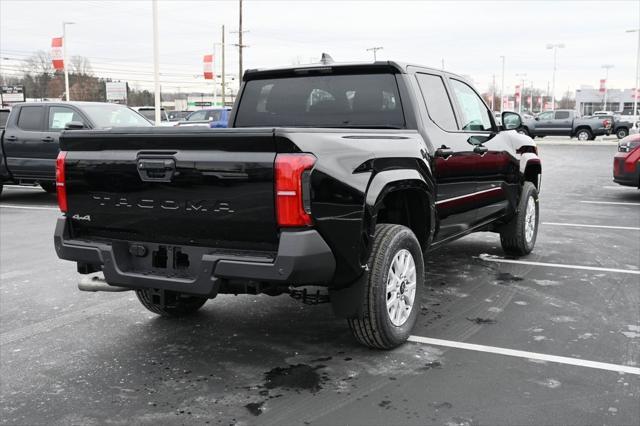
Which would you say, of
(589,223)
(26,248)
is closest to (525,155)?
(589,223)

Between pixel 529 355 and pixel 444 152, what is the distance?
1.67m

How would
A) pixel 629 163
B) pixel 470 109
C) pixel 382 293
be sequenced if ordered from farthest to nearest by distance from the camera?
1. pixel 629 163
2. pixel 470 109
3. pixel 382 293

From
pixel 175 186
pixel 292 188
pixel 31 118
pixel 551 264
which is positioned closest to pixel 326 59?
pixel 175 186

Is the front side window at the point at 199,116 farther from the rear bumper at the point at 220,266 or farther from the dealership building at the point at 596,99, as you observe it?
the dealership building at the point at 596,99

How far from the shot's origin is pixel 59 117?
1198 centimetres

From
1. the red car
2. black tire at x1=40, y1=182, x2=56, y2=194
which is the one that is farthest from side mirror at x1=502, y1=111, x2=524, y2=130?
black tire at x1=40, y1=182, x2=56, y2=194

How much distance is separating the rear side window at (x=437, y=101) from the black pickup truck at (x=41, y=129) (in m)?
7.59

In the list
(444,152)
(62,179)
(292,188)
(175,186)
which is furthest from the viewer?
(444,152)

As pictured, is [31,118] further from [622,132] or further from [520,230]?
[622,132]

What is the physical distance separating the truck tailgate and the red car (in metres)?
10.0

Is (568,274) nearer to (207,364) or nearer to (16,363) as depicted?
(207,364)

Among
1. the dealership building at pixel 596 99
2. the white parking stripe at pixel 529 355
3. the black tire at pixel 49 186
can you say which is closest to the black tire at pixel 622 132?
the black tire at pixel 49 186

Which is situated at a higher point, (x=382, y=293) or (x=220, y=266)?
(x=220, y=266)

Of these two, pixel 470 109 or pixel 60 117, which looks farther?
pixel 60 117
